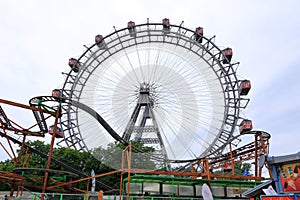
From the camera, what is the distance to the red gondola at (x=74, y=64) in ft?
102

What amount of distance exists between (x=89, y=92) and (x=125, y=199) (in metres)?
18.4

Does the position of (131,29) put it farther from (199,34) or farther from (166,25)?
(199,34)

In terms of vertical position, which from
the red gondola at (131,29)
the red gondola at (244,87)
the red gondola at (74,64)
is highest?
the red gondola at (131,29)

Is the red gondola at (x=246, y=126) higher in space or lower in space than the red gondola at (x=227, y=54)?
lower

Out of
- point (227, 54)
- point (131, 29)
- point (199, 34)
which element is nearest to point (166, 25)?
point (199, 34)

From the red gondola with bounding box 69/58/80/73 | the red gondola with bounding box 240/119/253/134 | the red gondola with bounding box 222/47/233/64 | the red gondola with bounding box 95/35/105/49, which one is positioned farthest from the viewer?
the red gondola with bounding box 69/58/80/73

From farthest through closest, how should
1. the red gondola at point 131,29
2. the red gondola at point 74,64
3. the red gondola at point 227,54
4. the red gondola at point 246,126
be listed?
the red gondola at point 74,64
the red gondola at point 131,29
the red gondola at point 227,54
the red gondola at point 246,126

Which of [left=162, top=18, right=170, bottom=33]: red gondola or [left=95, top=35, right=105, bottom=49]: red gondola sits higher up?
[left=162, top=18, right=170, bottom=33]: red gondola

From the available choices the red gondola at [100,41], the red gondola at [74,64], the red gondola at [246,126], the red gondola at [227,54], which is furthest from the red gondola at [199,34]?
the red gondola at [74,64]

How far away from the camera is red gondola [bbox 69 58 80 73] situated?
3108 cm

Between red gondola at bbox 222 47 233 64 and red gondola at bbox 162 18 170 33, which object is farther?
red gondola at bbox 222 47 233 64

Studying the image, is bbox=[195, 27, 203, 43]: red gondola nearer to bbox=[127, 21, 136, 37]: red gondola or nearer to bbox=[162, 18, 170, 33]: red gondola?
bbox=[162, 18, 170, 33]: red gondola

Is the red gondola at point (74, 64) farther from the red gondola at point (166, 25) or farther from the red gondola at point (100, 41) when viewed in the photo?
the red gondola at point (166, 25)

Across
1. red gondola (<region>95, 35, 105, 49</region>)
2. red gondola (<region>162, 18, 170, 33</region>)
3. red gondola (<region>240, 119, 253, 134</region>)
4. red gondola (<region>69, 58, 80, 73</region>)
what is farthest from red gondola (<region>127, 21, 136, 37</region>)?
red gondola (<region>240, 119, 253, 134</region>)
